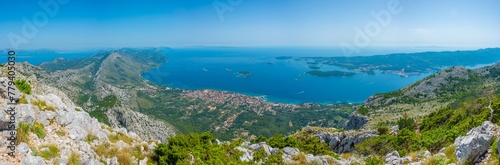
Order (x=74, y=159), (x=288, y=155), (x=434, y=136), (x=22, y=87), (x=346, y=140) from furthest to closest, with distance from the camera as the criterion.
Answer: (x=346, y=140)
(x=434, y=136)
(x=288, y=155)
(x=22, y=87)
(x=74, y=159)

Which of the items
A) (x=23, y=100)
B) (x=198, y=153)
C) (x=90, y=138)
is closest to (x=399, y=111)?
(x=198, y=153)

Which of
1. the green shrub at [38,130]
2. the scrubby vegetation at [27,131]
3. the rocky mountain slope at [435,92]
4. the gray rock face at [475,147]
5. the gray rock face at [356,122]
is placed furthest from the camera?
the rocky mountain slope at [435,92]

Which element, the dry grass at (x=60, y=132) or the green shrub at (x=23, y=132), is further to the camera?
the dry grass at (x=60, y=132)

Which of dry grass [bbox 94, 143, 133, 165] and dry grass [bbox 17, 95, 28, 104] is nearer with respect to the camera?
dry grass [bbox 17, 95, 28, 104]

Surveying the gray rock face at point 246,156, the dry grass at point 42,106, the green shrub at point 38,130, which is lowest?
the gray rock face at point 246,156

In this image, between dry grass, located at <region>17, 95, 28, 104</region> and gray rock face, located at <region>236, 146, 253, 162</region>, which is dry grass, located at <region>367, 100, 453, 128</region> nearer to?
gray rock face, located at <region>236, 146, 253, 162</region>

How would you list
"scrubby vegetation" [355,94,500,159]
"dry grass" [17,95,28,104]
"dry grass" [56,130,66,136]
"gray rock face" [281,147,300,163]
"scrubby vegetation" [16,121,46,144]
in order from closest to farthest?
"scrubby vegetation" [16,121,46,144]
"dry grass" [56,130,66,136]
"dry grass" [17,95,28,104]
"gray rock face" [281,147,300,163]
"scrubby vegetation" [355,94,500,159]

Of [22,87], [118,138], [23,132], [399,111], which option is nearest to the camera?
[23,132]

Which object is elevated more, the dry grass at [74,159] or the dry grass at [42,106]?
the dry grass at [42,106]

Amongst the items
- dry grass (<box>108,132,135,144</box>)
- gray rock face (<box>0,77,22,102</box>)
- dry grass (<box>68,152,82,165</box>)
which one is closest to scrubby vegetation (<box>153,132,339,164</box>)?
dry grass (<box>108,132,135,144</box>)

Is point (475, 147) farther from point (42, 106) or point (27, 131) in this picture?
point (42, 106)

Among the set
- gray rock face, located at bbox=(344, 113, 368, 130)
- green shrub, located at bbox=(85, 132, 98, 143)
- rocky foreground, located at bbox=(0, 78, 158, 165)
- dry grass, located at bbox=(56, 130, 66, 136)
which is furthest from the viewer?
gray rock face, located at bbox=(344, 113, 368, 130)

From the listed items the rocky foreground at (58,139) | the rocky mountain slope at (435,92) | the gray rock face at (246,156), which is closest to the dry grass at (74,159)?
the rocky foreground at (58,139)

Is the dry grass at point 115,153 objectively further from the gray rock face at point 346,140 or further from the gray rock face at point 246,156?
the gray rock face at point 346,140
